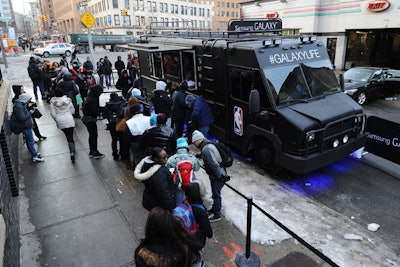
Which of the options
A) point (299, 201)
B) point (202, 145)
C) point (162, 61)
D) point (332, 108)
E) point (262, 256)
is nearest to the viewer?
point (262, 256)

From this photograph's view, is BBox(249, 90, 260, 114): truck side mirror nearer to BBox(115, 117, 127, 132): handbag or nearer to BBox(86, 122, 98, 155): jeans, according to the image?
BBox(115, 117, 127, 132): handbag

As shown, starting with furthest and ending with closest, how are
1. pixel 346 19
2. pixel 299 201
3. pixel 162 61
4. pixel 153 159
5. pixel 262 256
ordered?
pixel 346 19 < pixel 162 61 < pixel 299 201 < pixel 262 256 < pixel 153 159

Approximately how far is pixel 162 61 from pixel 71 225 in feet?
22.1

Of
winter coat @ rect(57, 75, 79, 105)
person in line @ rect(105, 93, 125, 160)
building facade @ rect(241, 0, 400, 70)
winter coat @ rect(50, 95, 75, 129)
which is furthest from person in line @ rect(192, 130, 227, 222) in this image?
building facade @ rect(241, 0, 400, 70)

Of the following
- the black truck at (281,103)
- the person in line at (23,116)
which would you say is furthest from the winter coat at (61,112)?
the black truck at (281,103)

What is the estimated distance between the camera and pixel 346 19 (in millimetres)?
21312

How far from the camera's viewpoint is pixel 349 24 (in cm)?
2114

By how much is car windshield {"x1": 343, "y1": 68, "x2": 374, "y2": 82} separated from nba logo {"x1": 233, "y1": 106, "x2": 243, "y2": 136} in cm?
849

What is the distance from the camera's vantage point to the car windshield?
13002 millimetres

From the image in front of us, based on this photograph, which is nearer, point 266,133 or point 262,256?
point 262,256

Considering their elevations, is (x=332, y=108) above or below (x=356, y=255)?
above

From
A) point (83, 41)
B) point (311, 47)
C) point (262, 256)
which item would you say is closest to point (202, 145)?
point (262, 256)

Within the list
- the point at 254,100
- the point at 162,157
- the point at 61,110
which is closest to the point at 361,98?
the point at 254,100

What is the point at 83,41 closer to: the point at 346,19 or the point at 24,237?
the point at 346,19
